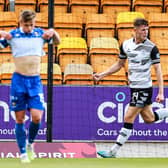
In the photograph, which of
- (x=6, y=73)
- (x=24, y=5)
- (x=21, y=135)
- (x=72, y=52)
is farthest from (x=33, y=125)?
(x=24, y=5)

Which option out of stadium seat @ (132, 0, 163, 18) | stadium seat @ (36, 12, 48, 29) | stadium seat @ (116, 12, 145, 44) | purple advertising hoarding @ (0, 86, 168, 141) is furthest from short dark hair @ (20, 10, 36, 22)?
stadium seat @ (132, 0, 163, 18)

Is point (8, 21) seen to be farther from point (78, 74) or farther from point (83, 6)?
point (78, 74)

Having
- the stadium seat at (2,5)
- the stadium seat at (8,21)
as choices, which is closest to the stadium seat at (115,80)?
the stadium seat at (8,21)

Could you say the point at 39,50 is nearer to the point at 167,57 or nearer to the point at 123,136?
the point at 123,136

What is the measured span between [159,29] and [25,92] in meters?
6.66

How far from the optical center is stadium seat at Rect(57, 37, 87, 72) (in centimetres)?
1538

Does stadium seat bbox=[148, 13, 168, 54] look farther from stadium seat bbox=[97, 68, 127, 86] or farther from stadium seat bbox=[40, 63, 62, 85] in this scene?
stadium seat bbox=[40, 63, 62, 85]

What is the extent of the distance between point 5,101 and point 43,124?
0.80 meters

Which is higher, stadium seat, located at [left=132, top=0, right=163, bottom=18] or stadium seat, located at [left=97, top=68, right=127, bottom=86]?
stadium seat, located at [left=132, top=0, right=163, bottom=18]

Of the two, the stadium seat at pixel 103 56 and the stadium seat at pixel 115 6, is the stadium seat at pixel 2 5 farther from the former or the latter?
the stadium seat at pixel 103 56

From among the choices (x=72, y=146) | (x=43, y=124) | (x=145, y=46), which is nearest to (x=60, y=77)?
(x=43, y=124)

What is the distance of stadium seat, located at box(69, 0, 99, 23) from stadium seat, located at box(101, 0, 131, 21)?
172mm

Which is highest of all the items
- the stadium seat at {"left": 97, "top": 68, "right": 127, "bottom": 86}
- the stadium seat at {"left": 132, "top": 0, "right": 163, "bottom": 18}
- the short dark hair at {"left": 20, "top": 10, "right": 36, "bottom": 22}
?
the short dark hair at {"left": 20, "top": 10, "right": 36, "bottom": 22}

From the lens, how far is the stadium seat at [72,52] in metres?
15.4
